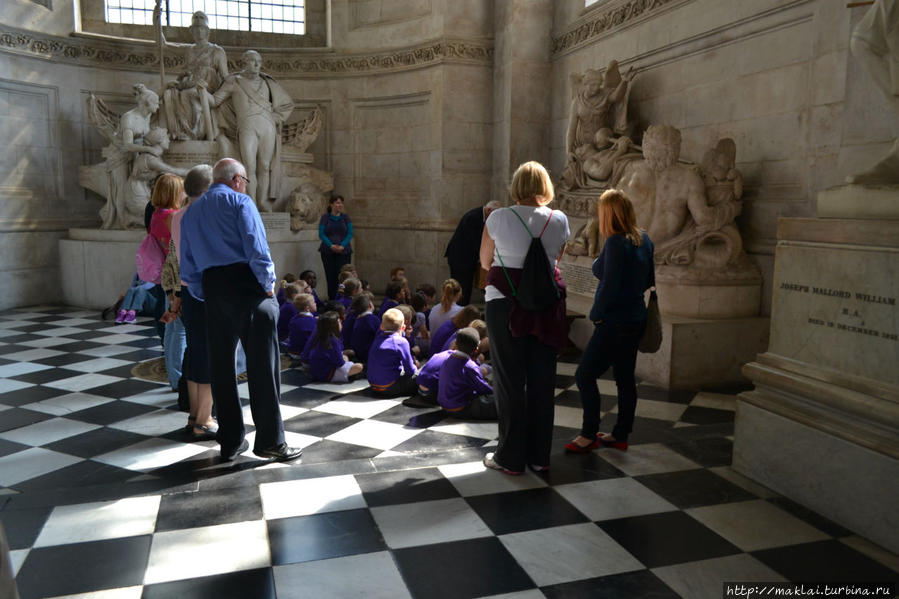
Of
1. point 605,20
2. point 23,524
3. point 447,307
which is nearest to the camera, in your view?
point 23,524

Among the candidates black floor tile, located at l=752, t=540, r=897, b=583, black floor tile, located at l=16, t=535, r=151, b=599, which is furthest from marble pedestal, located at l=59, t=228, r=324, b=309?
black floor tile, located at l=752, t=540, r=897, b=583

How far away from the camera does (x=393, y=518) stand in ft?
9.96

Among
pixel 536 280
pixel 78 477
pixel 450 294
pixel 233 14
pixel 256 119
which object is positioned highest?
pixel 233 14

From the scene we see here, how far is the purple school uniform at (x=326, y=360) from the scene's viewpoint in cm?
582

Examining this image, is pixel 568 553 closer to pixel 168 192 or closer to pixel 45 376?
pixel 168 192

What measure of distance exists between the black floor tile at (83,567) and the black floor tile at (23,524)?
114 mm

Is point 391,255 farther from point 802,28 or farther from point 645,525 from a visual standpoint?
point 645,525

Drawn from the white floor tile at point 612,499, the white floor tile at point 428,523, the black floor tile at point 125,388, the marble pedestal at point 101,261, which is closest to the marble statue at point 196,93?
the marble pedestal at point 101,261

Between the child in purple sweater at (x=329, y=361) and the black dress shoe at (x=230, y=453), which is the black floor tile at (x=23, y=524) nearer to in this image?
the black dress shoe at (x=230, y=453)

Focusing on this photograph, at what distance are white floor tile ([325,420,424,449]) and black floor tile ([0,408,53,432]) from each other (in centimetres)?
222

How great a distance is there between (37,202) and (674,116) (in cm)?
966

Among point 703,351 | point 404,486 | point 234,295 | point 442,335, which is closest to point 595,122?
point 703,351

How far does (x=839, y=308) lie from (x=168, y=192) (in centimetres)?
417

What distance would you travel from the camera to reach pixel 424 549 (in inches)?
108
